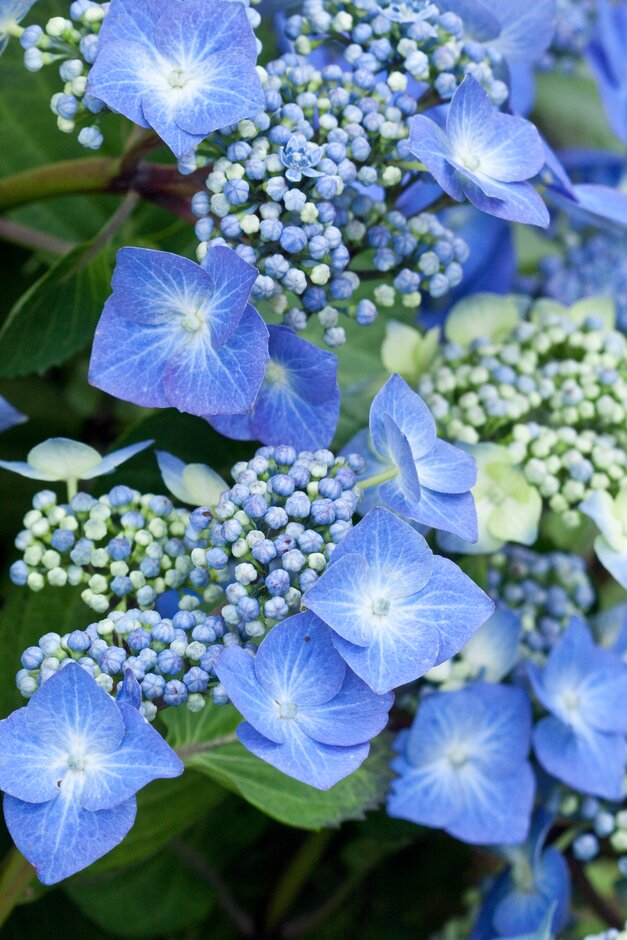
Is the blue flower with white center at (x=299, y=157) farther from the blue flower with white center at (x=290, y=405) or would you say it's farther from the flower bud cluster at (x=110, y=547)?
the flower bud cluster at (x=110, y=547)

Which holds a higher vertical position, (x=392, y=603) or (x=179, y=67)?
(x=179, y=67)

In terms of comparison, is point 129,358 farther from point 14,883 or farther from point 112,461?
point 14,883

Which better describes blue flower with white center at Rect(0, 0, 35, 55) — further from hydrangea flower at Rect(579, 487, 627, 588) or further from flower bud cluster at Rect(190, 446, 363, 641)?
hydrangea flower at Rect(579, 487, 627, 588)

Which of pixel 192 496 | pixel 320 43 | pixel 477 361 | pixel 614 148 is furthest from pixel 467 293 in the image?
pixel 614 148

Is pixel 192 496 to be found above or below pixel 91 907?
above

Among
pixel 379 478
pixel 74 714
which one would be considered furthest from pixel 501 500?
pixel 74 714

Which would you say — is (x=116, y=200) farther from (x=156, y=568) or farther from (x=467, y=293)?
(x=156, y=568)

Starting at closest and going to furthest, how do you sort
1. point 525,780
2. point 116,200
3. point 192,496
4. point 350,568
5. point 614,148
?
point 350,568 < point 192,496 < point 525,780 < point 116,200 < point 614,148
